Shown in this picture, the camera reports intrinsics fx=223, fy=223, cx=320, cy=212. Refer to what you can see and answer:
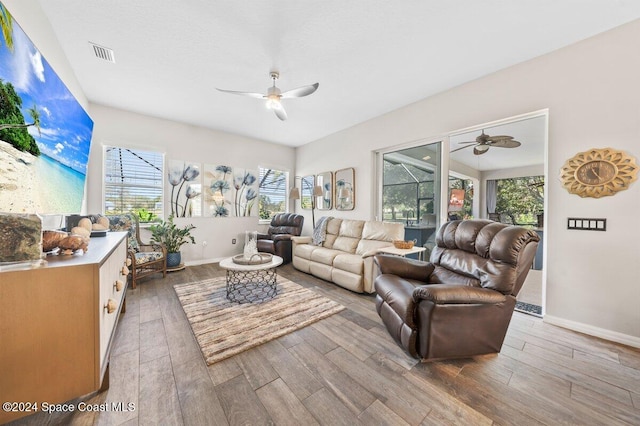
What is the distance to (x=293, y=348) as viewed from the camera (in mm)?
1869

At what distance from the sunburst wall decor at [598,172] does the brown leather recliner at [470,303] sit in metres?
1.07

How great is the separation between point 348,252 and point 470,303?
91.4 inches

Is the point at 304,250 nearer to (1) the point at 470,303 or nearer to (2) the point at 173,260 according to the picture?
(2) the point at 173,260

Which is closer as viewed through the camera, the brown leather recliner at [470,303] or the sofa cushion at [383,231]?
the brown leather recliner at [470,303]

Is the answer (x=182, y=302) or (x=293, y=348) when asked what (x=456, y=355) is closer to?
(x=293, y=348)

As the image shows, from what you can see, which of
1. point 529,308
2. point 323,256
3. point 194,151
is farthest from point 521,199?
point 194,151

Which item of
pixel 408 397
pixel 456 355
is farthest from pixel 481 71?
pixel 408 397

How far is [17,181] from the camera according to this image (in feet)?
4.35

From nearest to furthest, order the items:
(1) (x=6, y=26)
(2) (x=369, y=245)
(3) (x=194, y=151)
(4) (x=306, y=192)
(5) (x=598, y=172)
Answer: (1) (x=6, y=26)
(5) (x=598, y=172)
(2) (x=369, y=245)
(3) (x=194, y=151)
(4) (x=306, y=192)

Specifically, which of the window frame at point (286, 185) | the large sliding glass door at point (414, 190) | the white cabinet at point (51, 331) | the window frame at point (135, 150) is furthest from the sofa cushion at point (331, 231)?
Result: the white cabinet at point (51, 331)

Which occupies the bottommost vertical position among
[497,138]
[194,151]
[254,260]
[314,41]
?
[254,260]

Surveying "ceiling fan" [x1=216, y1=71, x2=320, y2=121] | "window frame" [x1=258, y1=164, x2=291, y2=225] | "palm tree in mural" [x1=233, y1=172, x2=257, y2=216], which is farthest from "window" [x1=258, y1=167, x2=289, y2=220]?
"ceiling fan" [x1=216, y1=71, x2=320, y2=121]

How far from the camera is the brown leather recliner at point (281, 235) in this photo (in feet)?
15.0

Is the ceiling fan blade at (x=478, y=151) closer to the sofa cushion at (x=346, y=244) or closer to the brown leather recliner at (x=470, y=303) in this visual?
the brown leather recliner at (x=470, y=303)
